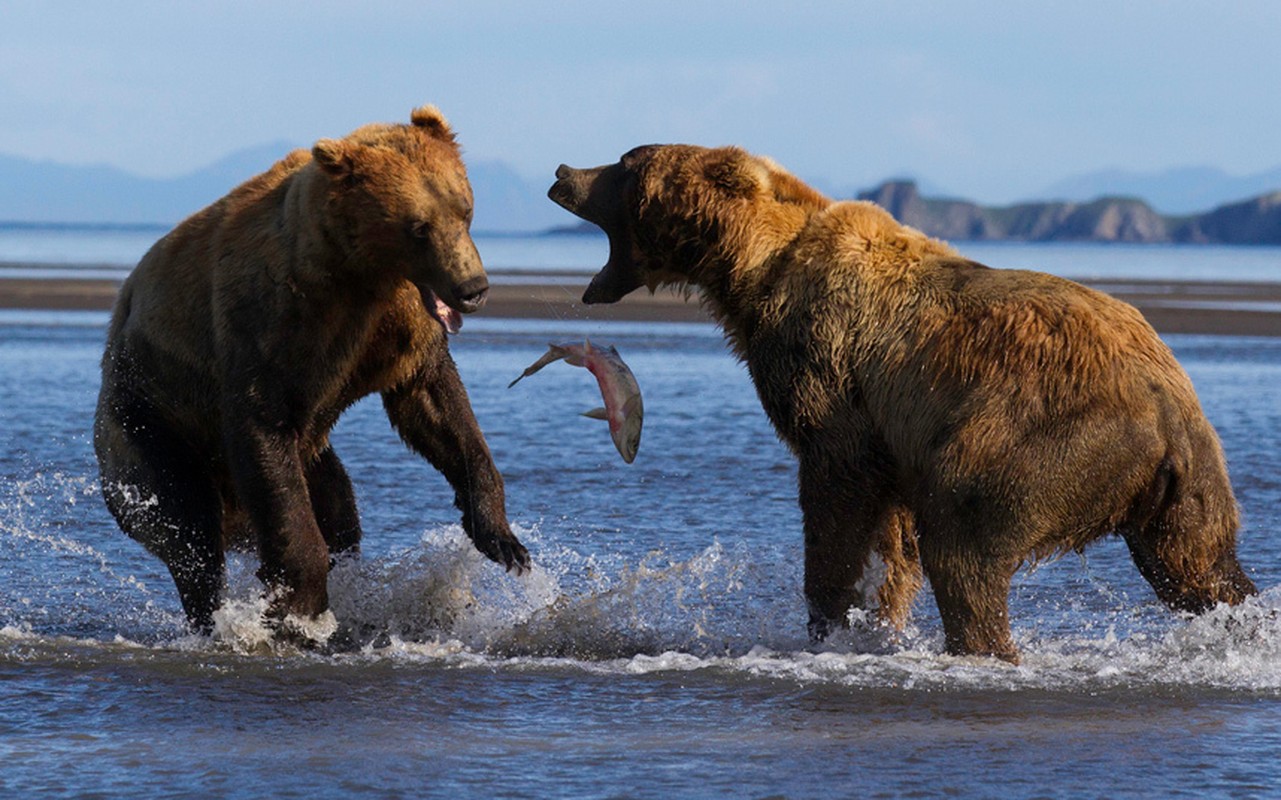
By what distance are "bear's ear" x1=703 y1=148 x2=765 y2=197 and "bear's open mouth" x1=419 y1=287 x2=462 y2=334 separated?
3.43 ft

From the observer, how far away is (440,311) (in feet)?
18.7

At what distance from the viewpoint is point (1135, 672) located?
5.55 metres

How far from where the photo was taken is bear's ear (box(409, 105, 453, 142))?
589cm

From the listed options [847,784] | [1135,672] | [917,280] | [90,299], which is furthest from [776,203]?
[90,299]

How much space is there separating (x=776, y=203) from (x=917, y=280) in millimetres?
645

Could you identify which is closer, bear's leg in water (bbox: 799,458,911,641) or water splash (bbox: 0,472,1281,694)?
water splash (bbox: 0,472,1281,694)

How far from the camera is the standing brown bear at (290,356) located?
5590mm

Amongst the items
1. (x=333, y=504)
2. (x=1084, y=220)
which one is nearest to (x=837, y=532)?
(x=333, y=504)

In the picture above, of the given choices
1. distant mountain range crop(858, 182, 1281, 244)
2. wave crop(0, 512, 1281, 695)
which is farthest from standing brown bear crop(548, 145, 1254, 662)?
distant mountain range crop(858, 182, 1281, 244)

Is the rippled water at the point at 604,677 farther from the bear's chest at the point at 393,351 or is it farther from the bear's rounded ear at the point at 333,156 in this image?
the bear's rounded ear at the point at 333,156

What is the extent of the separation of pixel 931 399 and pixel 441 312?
5.22 feet

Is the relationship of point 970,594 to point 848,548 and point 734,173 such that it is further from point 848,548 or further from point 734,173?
point 734,173

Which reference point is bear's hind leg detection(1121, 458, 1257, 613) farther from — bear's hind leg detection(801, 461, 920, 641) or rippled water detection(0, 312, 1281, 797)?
bear's hind leg detection(801, 461, 920, 641)

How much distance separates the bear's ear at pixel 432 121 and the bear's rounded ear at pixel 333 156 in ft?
1.22
